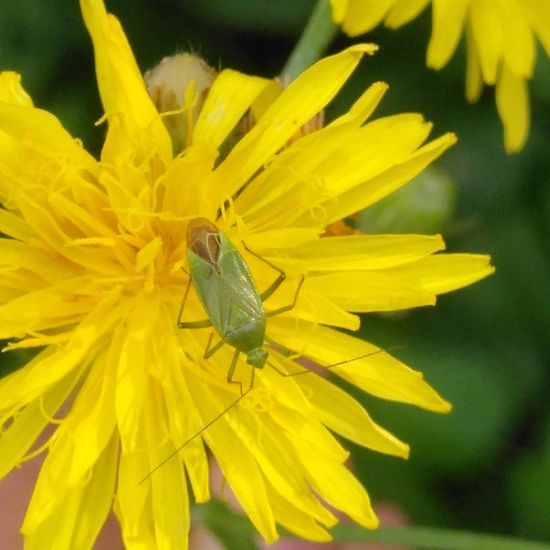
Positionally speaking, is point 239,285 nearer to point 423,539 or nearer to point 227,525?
point 227,525

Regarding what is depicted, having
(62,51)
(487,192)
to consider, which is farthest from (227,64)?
(487,192)

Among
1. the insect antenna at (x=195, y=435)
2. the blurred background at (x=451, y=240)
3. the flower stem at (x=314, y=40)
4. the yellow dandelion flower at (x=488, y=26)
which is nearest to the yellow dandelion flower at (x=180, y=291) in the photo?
the insect antenna at (x=195, y=435)

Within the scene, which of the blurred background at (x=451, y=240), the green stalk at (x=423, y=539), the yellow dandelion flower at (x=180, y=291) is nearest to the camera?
the yellow dandelion flower at (x=180, y=291)

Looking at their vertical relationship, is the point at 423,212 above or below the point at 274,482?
Result: above

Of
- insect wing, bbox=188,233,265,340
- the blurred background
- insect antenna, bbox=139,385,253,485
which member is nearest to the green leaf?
insect antenna, bbox=139,385,253,485

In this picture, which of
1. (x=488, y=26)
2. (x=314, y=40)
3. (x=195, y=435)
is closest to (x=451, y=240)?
(x=488, y=26)

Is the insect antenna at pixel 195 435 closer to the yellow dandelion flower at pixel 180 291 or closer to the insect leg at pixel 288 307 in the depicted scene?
the yellow dandelion flower at pixel 180 291

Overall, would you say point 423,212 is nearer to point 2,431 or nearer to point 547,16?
point 547,16
